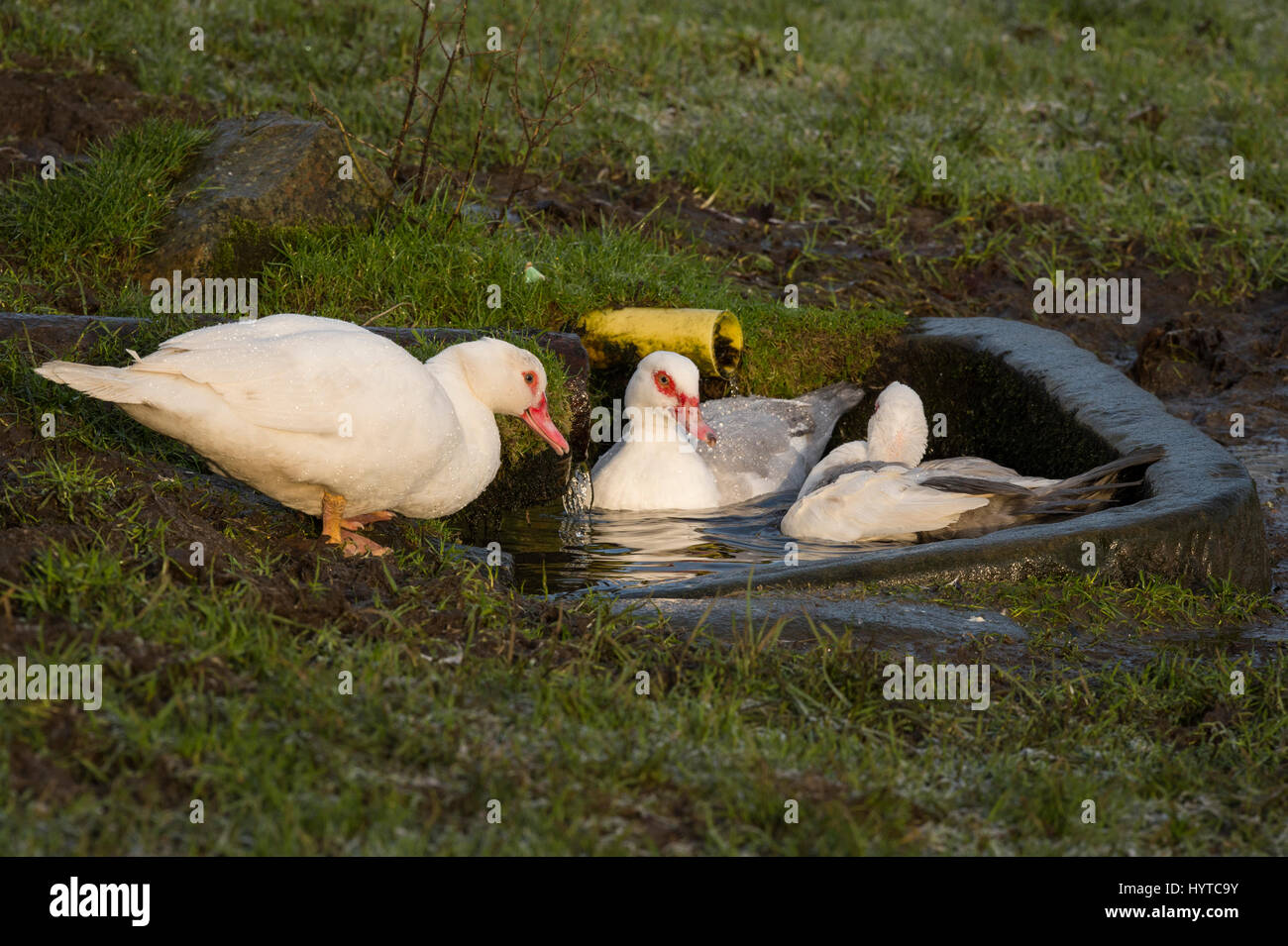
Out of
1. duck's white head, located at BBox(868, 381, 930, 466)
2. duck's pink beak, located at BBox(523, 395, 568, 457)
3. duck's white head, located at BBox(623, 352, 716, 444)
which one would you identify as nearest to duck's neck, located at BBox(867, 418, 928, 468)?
duck's white head, located at BBox(868, 381, 930, 466)

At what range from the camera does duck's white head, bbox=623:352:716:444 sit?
6.59 metres

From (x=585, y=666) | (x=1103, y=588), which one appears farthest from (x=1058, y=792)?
(x=1103, y=588)

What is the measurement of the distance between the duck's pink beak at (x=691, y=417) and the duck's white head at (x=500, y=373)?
4.85ft

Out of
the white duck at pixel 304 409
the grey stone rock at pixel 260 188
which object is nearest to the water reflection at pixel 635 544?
the white duck at pixel 304 409

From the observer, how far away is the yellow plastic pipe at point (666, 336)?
7.02 meters

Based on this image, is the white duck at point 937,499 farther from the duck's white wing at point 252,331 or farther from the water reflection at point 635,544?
the duck's white wing at point 252,331

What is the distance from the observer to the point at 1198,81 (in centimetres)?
1198

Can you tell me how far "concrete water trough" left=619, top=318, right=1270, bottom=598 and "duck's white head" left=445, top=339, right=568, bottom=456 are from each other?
0.96m

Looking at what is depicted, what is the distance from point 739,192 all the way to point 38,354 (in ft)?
17.9

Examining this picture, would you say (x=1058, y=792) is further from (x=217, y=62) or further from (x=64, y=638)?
(x=217, y=62)

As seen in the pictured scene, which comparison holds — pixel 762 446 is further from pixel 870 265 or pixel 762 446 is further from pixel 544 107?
pixel 870 265

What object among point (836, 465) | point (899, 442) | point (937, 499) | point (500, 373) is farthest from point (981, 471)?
point (500, 373)

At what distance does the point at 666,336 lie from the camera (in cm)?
705

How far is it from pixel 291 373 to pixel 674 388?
8.55 feet
